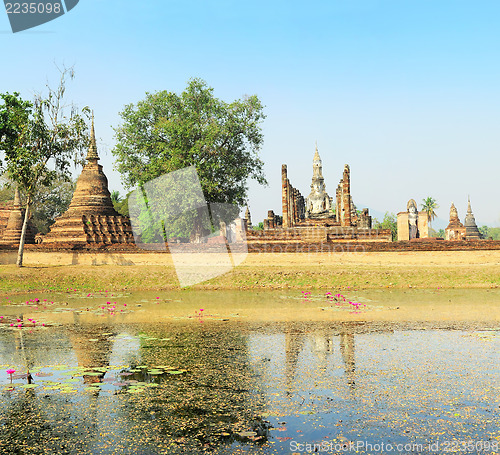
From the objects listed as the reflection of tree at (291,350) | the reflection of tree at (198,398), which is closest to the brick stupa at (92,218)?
the reflection of tree at (291,350)

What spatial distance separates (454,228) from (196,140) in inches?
1305

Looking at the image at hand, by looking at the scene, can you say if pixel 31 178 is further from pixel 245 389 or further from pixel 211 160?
pixel 245 389

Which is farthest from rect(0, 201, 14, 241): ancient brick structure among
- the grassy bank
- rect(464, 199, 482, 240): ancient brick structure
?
rect(464, 199, 482, 240): ancient brick structure

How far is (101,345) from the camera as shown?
28.8 ft

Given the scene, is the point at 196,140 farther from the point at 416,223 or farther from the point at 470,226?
the point at 470,226

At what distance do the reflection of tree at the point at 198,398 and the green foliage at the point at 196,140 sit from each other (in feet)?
79.4

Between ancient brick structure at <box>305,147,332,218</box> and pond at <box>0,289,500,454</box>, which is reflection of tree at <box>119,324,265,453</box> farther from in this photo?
ancient brick structure at <box>305,147,332,218</box>

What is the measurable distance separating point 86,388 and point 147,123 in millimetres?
30442

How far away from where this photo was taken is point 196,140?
3312 cm

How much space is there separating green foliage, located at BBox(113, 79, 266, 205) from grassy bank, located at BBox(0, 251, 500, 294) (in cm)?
1007

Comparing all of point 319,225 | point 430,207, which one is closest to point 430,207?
point 430,207

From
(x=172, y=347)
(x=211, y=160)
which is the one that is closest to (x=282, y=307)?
(x=172, y=347)

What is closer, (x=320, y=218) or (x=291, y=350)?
(x=291, y=350)

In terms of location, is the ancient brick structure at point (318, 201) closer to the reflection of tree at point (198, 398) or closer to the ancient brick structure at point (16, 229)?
the ancient brick structure at point (16, 229)
